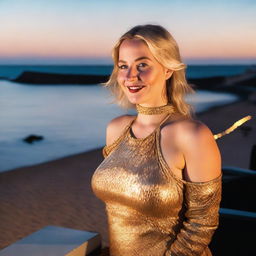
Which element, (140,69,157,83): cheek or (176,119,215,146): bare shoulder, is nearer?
(176,119,215,146): bare shoulder

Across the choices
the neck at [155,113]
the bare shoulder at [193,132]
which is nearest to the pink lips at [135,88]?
the neck at [155,113]

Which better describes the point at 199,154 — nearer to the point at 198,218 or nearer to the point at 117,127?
the point at 198,218

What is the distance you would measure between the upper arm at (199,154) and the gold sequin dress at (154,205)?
0.10 ft

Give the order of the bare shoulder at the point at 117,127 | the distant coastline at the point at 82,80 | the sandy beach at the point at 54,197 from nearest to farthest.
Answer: the bare shoulder at the point at 117,127
the sandy beach at the point at 54,197
the distant coastline at the point at 82,80

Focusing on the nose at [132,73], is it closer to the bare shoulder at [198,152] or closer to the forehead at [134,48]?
the forehead at [134,48]

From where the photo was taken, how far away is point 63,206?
5859mm

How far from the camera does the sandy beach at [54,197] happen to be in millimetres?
5112

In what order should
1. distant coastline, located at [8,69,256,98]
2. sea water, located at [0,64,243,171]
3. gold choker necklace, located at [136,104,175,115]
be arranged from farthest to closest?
distant coastline, located at [8,69,256,98] < sea water, located at [0,64,243,171] < gold choker necklace, located at [136,104,175,115]

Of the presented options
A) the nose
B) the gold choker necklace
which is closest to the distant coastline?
the gold choker necklace

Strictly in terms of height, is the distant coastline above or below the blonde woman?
below

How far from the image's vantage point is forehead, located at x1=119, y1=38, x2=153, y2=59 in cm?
160

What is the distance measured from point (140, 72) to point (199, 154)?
402 millimetres

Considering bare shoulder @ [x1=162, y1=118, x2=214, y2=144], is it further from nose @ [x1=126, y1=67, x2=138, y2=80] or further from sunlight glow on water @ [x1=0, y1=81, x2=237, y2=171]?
sunlight glow on water @ [x1=0, y1=81, x2=237, y2=171]

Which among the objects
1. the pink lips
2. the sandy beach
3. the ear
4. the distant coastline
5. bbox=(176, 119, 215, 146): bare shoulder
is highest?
the ear
